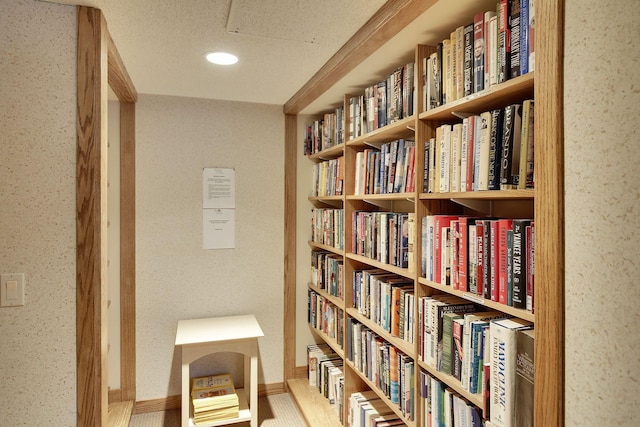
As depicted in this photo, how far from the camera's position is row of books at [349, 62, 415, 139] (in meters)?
1.78

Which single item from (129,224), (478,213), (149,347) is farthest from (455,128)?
(149,347)

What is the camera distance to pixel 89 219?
1.52 metres

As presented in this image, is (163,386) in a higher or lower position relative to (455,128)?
lower

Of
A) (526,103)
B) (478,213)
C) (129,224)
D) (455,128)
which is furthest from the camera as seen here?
(129,224)

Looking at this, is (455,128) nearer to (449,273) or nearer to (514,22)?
(514,22)

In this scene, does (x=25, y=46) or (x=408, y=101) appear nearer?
(x=25, y=46)

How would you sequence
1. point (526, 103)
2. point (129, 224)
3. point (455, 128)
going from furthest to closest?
point (129, 224) < point (455, 128) < point (526, 103)

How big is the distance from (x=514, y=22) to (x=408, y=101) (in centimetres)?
62

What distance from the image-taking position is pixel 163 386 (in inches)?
113

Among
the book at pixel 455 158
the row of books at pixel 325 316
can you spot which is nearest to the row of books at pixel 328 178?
the row of books at pixel 325 316

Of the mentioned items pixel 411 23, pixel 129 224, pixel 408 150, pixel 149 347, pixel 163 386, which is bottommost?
pixel 163 386

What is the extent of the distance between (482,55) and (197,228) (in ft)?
7.30

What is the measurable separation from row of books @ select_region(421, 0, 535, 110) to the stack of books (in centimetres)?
211

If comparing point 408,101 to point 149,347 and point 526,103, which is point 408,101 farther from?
point 149,347
